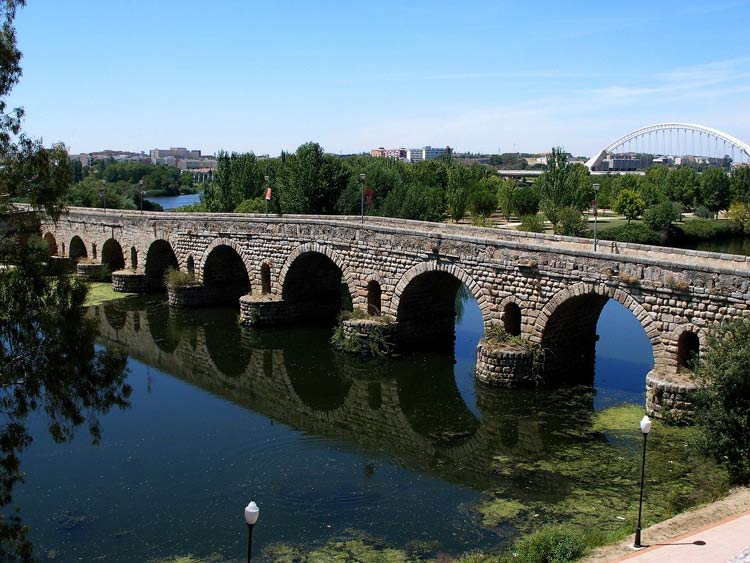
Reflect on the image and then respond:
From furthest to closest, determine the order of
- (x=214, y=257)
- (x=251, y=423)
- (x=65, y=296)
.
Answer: (x=214, y=257)
(x=251, y=423)
(x=65, y=296)

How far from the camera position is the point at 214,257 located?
112ft

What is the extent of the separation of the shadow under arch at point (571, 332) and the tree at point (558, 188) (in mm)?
27924

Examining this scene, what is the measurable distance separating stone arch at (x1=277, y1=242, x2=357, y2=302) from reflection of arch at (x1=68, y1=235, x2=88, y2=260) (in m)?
18.7

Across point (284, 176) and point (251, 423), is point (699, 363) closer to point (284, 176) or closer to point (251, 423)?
point (251, 423)

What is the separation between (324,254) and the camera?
28016 millimetres

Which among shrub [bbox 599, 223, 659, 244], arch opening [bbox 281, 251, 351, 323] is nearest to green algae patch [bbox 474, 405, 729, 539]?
arch opening [bbox 281, 251, 351, 323]

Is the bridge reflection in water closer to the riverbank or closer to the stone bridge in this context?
the stone bridge

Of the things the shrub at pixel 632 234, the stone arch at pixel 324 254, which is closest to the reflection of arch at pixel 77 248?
the stone arch at pixel 324 254

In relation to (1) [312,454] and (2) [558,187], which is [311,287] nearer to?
(1) [312,454]

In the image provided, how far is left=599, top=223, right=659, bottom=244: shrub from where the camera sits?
52.8 metres

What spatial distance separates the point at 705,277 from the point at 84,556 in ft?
46.9

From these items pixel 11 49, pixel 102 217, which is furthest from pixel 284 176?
pixel 11 49

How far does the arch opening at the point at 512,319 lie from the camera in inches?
877

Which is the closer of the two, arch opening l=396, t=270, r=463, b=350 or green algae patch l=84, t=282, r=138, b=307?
arch opening l=396, t=270, r=463, b=350
